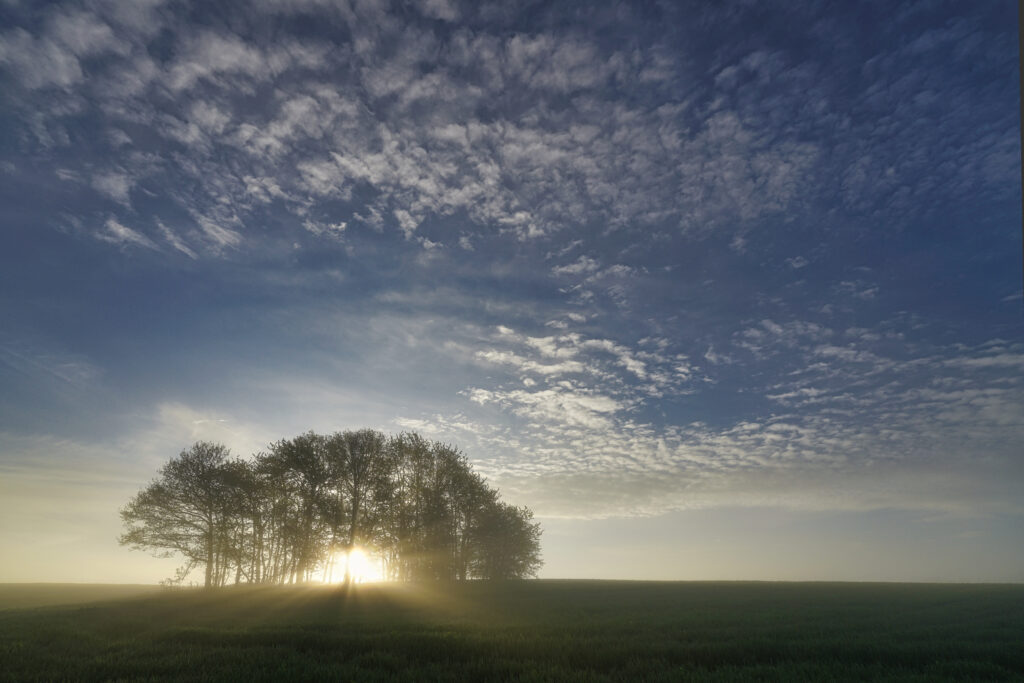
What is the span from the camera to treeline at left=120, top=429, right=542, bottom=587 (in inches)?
1837

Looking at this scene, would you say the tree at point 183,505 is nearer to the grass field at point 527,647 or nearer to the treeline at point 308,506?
the treeline at point 308,506

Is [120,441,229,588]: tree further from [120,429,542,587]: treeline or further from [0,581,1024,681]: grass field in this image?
[0,581,1024,681]: grass field

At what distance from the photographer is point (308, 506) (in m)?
47.1

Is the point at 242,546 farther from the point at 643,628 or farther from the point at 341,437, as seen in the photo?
the point at 643,628

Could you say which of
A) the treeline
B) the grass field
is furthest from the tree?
the grass field

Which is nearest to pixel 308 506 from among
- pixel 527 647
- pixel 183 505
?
Answer: pixel 183 505

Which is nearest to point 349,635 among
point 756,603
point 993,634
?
point 993,634

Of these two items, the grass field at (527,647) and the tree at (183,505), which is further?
the tree at (183,505)

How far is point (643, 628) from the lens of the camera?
20312mm

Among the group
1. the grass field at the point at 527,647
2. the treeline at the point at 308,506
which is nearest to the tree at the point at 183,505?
the treeline at the point at 308,506

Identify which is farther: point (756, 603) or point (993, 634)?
point (756, 603)

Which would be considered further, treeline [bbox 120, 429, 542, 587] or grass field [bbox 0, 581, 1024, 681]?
treeline [bbox 120, 429, 542, 587]

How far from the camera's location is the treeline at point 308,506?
4666 cm

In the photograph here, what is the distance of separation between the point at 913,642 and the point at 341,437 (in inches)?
1672
